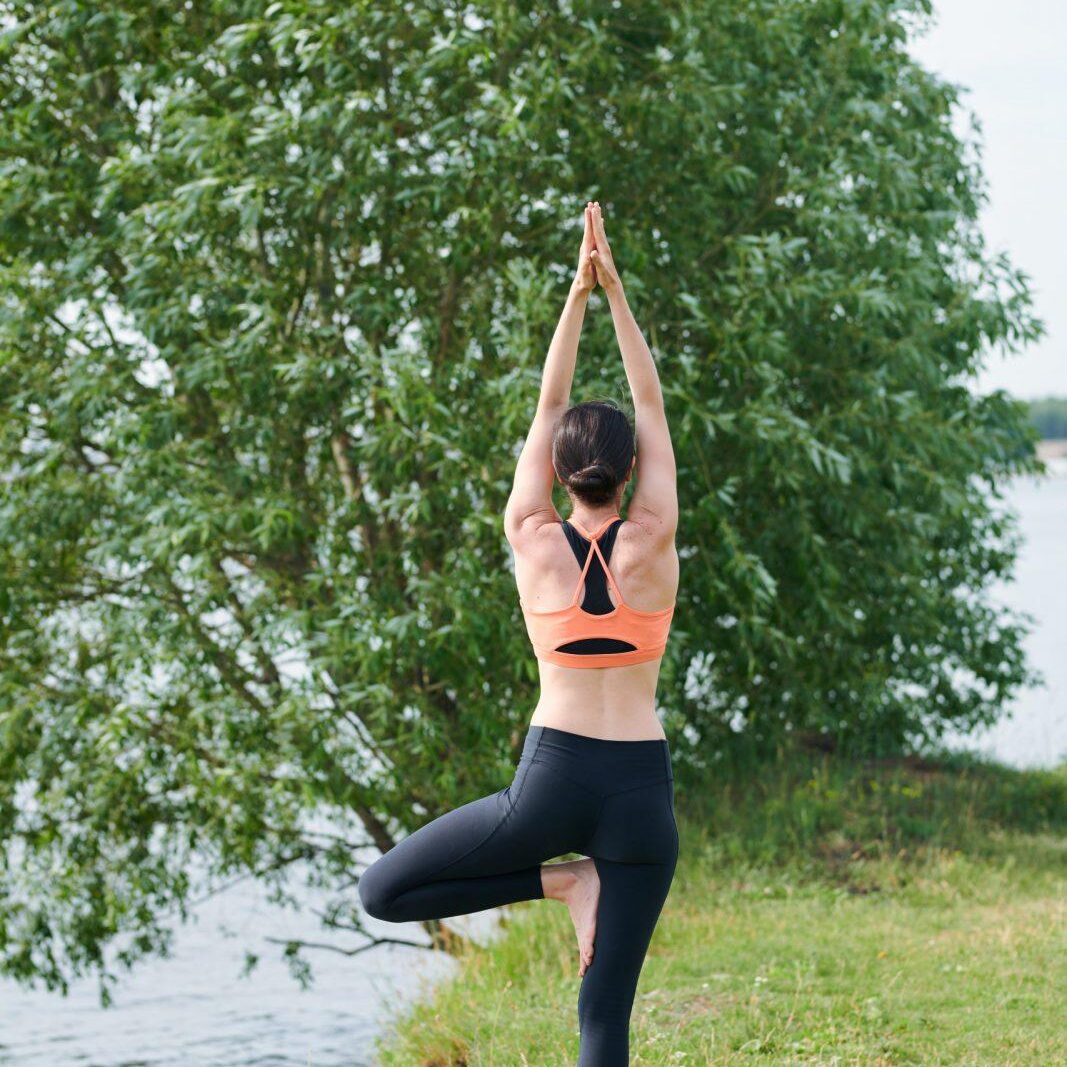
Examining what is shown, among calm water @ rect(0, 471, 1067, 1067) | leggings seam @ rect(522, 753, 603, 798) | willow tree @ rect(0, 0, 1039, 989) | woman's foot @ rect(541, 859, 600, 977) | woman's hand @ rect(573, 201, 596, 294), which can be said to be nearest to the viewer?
leggings seam @ rect(522, 753, 603, 798)

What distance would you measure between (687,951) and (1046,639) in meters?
26.4

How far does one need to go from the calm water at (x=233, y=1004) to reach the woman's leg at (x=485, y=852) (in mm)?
4849

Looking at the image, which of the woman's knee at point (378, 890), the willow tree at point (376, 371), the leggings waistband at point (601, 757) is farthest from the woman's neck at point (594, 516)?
the willow tree at point (376, 371)

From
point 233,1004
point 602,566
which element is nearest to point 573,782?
point 602,566

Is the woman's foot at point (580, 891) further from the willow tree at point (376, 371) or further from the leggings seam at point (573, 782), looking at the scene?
the willow tree at point (376, 371)

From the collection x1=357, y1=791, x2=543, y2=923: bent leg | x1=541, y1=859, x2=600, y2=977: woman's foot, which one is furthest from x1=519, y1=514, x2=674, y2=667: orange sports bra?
x1=541, y1=859, x2=600, y2=977: woman's foot

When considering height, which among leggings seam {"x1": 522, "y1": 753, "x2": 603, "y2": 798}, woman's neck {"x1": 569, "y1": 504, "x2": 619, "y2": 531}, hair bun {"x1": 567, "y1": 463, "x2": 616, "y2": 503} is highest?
hair bun {"x1": 567, "y1": 463, "x2": 616, "y2": 503}

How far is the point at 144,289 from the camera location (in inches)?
330

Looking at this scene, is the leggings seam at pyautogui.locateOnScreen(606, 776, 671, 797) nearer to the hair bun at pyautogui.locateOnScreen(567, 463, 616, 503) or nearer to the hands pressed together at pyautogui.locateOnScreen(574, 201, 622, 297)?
the hair bun at pyautogui.locateOnScreen(567, 463, 616, 503)

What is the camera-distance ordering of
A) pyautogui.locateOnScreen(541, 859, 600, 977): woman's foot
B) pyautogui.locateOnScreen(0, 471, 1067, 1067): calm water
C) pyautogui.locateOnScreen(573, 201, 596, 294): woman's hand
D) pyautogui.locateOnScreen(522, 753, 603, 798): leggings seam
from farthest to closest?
pyautogui.locateOnScreen(0, 471, 1067, 1067): calm water → pyautogui.locateOnScreen(573, 201, 596, 294): woman's hand → pyautogui.locateOnScreen(541, 859, 600, 977): woman's foot → pyautogui.locateOnScreen(522, 753, 603, 798): leggings seam

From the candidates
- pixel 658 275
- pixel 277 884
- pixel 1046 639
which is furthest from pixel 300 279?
pixel 1046 639

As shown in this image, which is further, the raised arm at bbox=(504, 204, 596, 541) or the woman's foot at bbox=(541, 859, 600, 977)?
the raised arm at bbox=(504, 204, 596, 541)

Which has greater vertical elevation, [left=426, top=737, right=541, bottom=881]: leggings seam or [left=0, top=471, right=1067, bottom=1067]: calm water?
[left=426, top=737, right=541, bottom=881]: leggings seam

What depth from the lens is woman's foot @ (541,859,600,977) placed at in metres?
3.56
